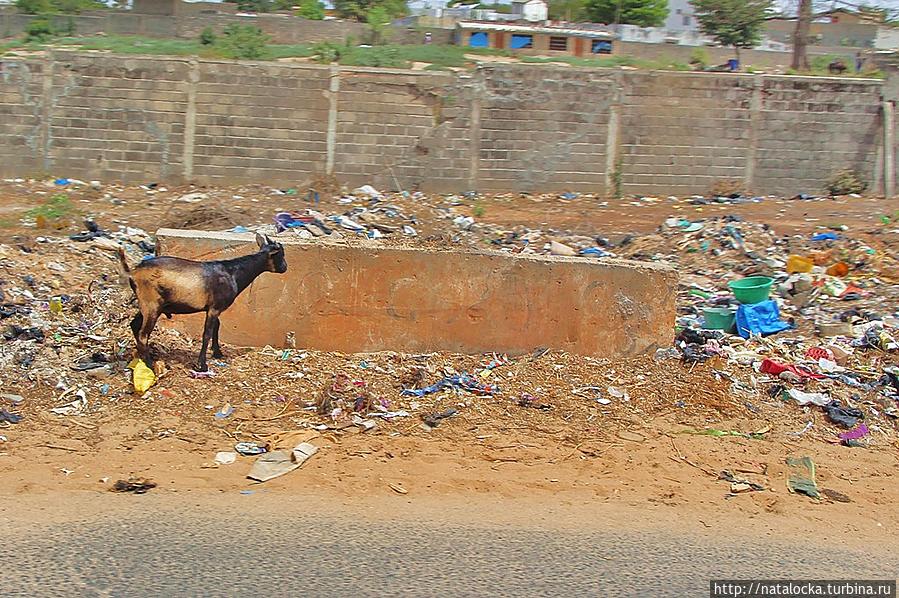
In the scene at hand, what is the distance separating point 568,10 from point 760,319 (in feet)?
175

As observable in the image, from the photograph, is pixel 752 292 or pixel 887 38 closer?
pixel 752 292

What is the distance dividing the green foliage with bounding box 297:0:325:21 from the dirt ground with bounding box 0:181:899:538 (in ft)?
136

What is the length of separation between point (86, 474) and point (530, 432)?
8.75ft

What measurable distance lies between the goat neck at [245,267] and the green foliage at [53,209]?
23.0ft

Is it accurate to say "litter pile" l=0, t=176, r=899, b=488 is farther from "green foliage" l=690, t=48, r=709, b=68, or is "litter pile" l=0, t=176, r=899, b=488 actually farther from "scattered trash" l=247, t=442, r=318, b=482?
"green foliage" l=690, t=48, r=709, b=68

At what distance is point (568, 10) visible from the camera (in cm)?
5925

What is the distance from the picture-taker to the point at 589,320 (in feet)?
23.8

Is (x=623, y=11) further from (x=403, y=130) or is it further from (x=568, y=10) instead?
(x=403, y=130)

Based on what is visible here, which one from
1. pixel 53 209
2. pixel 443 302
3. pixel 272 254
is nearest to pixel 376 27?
pixel 53 209

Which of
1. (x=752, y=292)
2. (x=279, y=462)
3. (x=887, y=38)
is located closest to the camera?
(x=279, y=462)

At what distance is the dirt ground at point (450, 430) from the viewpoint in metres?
5.33

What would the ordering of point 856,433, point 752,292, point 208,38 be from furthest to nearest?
point 208,38
point 752,292
point 856,433

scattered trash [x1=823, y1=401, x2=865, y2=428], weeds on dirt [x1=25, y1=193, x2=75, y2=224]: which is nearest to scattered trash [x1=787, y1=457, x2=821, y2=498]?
scattered trash [x1=823, y1=401, x2=865, y2=428]

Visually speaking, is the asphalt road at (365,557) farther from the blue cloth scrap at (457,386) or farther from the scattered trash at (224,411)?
the blue cloth scrap at (457,386)
